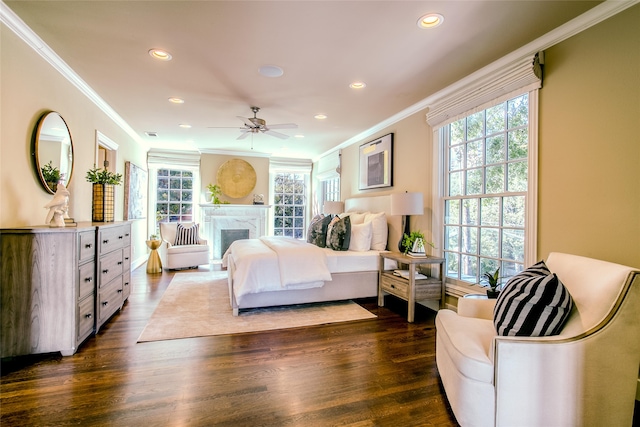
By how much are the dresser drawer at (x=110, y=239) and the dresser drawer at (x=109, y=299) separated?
351 mm

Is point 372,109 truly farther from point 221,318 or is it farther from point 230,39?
point 221,318

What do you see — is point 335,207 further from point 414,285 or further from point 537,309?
point 537,309

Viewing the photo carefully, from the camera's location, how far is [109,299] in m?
2.95

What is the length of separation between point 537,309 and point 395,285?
2013 mm

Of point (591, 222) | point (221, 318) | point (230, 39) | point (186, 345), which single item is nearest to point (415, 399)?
point (591, 222)

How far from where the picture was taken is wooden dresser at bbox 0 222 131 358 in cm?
212

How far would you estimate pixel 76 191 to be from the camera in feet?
10.9

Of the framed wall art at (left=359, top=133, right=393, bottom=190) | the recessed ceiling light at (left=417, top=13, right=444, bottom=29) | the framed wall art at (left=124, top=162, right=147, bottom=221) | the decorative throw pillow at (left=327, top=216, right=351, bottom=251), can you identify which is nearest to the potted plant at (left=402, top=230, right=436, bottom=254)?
the decorative throw pillow at (left=327, top=216, right=351, bottom=251)

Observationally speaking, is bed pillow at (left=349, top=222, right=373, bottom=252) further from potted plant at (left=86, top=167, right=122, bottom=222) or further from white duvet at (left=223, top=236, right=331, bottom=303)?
potted plant at (left=86, top=167, right=122, bottom=222)

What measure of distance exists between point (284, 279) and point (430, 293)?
1.63 m

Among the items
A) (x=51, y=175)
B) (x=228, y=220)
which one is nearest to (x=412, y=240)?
(x=51, y=175)

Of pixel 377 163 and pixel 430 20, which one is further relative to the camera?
pixel 377 163

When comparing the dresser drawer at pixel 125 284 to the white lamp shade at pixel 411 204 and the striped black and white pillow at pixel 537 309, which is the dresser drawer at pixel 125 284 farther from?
the striped black and white pillow at pixel 537 309

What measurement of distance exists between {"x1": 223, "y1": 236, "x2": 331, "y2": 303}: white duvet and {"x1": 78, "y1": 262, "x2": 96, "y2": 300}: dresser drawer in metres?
1.26
